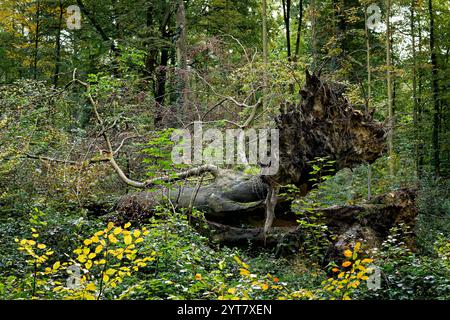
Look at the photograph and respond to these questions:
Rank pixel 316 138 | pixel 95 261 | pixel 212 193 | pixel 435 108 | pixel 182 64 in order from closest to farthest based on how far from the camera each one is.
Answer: pixel 95 261
pixel 316 138
pixel 212 193
pixel 182 64
pixel 435 108

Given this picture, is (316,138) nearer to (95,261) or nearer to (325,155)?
(325,155)

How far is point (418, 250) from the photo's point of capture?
9.20 meters

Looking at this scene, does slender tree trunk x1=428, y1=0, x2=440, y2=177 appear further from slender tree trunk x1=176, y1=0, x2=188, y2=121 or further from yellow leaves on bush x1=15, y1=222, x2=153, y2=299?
yellow leaves on bush x1=15, y1=222, x2=153, y2=299

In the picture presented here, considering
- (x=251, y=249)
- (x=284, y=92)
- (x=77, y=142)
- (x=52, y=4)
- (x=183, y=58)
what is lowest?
(x=251, y=249)

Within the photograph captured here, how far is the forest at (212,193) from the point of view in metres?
5.47

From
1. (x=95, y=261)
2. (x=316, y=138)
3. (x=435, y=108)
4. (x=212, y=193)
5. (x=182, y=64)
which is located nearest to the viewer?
(x=95, y=261)

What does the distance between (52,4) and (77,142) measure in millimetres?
9841

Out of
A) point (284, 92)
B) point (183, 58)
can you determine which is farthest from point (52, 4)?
point (284, 92)

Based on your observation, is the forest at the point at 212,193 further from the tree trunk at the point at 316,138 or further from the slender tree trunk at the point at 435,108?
the slender tree trunk at the point at 435,108

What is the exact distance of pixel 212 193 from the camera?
34.2 ft

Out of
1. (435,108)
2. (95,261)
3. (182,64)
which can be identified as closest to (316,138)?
(95,261)
